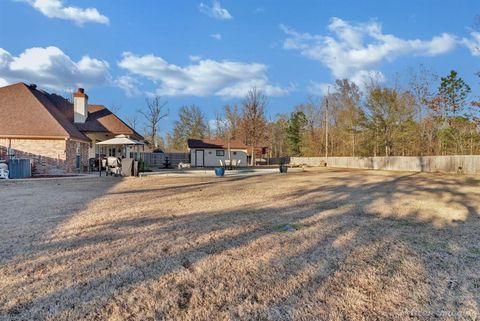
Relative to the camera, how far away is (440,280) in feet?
8.26

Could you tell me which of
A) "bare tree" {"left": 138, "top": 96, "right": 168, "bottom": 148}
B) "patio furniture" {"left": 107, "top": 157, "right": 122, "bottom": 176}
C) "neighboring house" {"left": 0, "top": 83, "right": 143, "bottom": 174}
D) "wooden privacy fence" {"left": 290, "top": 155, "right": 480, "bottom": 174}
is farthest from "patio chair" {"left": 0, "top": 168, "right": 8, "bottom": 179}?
"bare tree" {"left": 138, "top": 96, "right": 168, "bottom": 148}

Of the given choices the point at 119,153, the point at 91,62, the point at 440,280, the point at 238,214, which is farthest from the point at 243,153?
the point at 440,280

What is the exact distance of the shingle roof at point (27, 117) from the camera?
1382cm

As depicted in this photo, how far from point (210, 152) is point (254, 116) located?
25.2ft

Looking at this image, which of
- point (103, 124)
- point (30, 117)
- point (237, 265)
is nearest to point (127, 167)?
point (30, 117)

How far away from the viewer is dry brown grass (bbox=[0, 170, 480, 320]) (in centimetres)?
202

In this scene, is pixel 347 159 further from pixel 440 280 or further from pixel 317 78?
pixel 440 280

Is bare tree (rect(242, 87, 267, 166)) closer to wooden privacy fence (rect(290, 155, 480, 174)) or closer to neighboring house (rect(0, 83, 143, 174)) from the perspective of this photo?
wooden privacy fence (rect(290, 155, 480, 174))

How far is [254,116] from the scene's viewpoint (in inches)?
1347

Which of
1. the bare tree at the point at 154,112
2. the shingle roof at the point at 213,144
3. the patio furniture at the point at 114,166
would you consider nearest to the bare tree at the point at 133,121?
the bare tree at the point at 154,112

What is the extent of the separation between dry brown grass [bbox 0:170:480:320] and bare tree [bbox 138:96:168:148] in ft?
112

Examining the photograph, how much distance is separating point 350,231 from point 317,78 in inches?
1240

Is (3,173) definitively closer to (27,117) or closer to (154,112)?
(27,117)

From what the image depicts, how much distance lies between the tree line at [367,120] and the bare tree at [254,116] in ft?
0.38
